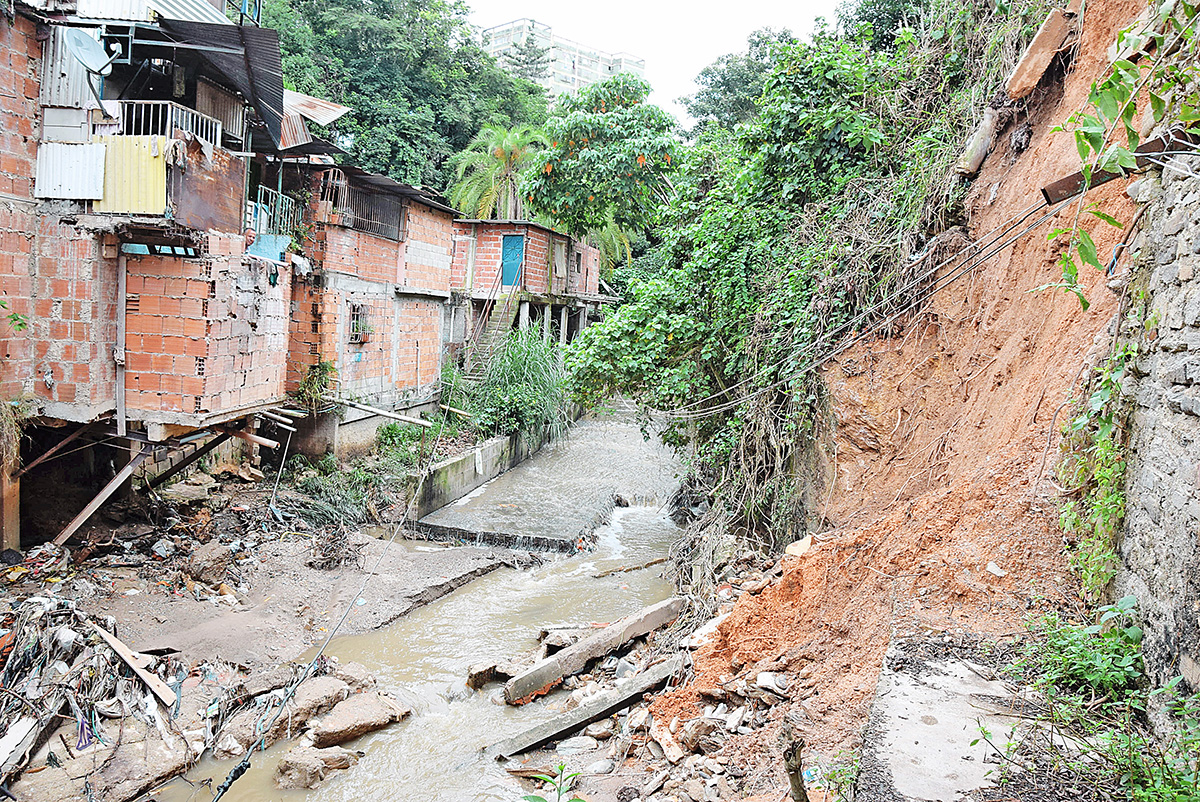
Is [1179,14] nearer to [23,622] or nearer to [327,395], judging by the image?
[23,622]

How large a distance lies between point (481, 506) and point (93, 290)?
7.18m

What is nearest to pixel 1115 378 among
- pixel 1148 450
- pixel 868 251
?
pixel 1148 450

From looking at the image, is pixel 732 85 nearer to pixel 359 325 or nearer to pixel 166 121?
pixel 359 325

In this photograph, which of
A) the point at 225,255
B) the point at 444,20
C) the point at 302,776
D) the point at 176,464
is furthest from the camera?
the point at 444,20

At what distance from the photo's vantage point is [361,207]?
1405cm

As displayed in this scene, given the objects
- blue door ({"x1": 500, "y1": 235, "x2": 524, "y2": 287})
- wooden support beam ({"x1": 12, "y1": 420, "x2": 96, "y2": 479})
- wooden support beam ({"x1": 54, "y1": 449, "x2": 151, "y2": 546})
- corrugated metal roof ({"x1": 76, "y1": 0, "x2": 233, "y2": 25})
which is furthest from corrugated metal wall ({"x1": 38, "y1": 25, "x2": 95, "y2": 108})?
blue door ({"x1": 500, "y1": 235, "x2": 524, "y2": 287})

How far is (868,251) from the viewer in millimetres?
7258

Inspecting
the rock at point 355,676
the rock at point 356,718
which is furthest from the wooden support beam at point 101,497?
the rock at point 356,718

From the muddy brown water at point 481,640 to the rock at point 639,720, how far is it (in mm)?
1002

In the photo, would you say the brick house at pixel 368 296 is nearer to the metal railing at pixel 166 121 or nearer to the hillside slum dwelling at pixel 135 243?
the hillside slum dwelling at pixel 135 243

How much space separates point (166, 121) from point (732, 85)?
20237 mm

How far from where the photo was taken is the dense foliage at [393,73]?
76.8 ft

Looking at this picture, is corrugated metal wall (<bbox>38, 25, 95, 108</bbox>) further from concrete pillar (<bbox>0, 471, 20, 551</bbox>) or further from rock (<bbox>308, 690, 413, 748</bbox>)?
rock (<bbox>308, 690, 413, 748</bbox>)

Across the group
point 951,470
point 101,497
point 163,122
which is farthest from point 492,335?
point 951,470
